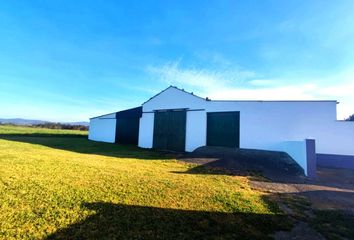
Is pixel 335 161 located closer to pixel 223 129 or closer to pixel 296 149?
pixel 296 149

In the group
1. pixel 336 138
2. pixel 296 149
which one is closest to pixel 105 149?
pixel 296 149

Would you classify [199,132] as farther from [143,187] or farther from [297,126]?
[143,187]

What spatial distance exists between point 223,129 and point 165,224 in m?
12.3

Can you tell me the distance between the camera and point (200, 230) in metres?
3.71

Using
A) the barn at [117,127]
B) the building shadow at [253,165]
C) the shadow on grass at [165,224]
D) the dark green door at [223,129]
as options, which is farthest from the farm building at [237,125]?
the shadow on grass at [165,224]

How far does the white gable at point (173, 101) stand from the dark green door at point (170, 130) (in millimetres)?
611

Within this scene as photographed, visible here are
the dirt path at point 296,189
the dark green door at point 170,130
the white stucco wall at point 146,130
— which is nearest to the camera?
the dirt path at point 296,189

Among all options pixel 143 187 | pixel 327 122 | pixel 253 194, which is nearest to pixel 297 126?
pixel 327 122

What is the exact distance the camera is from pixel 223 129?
15.5 m

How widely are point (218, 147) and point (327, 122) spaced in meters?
6.83

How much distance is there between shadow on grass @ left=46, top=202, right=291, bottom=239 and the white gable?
12.7 meters

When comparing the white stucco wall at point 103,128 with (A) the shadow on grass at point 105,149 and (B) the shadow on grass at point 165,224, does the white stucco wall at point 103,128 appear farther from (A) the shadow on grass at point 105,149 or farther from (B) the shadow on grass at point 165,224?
(B) the shadow on grass at point 165,224

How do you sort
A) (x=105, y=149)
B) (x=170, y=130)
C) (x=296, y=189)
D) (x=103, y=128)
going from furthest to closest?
(x=103, y=128)
(x=170, y=130)
(x=105, y=149)
(x=296, y=189)

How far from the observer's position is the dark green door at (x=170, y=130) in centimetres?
1725
